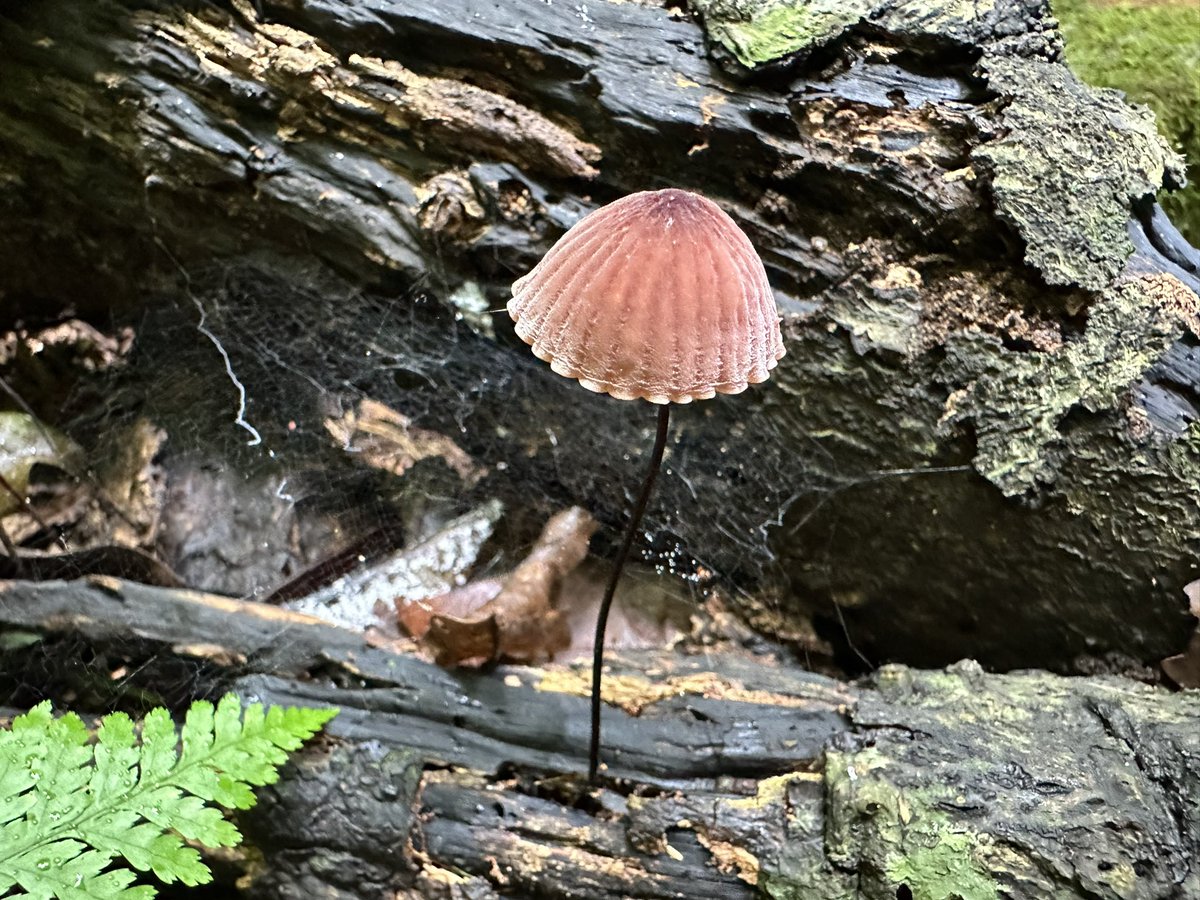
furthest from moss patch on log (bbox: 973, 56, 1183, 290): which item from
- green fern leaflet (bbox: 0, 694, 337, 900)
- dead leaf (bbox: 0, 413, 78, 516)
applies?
dead leaf (bbox: 0, 413, 78, 516)

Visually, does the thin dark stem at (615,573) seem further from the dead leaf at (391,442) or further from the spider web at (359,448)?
the dead leaf at (391,442)

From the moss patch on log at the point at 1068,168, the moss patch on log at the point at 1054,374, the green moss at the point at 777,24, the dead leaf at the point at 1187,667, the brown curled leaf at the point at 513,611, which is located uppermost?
the green moss at the point at 777,24

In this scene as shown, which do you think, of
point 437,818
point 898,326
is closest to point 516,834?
point 437,818

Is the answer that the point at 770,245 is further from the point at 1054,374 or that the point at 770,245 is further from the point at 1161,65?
the point at 1161,65

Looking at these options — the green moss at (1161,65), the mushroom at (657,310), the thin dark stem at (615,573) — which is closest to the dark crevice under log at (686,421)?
the thin dark stem at (615,573)

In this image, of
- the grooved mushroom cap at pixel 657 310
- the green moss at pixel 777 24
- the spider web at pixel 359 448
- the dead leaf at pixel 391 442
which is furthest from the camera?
the dead leaf at pixel 391 442

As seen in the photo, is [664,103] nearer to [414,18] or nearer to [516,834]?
[414,18]

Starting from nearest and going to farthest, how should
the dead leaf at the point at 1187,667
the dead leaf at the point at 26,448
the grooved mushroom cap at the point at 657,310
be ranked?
1. the grooved mushroom cap at the point at 657,310
2. the dead leaf at the point at 1187,667
3. the dead leaf at the point at 26,448

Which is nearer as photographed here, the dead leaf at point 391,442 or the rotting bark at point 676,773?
the rotting bark at point 676,773
